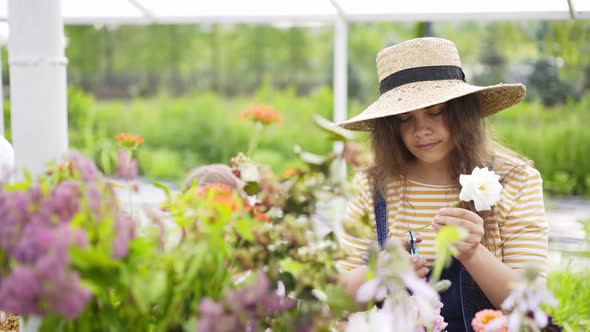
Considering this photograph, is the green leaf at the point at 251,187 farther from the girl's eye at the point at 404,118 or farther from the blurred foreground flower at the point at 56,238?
the girl's eye at the point at 404,118

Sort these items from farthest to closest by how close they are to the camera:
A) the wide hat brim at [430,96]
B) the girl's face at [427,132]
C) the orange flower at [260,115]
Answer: the orange flower at [260,115] < the girl's face at [427,132] < the wide hat brim at [430,96]

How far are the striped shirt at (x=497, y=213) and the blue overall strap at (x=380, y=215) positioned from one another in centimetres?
2

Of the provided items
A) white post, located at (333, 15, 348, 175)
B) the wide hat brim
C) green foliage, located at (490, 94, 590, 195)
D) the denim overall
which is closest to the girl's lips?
the wide hat brim

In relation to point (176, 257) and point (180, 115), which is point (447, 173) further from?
point (180, 115)

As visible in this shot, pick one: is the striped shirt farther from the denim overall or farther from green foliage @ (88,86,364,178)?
green foliage @ (88,86,364,178)

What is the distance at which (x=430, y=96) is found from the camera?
58.7 inches

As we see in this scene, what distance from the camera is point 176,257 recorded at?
0.70 m

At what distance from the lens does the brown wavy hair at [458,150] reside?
1.63m

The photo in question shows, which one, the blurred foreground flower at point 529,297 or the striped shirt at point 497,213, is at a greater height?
the blurred foreground flower at point 529,297

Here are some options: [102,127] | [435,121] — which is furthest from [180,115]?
[435,121]

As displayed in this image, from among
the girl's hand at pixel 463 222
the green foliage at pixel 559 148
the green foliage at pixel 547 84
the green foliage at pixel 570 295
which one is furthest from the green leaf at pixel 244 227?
the green foliage at pixel 547 84

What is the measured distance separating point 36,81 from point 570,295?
8.92 feet

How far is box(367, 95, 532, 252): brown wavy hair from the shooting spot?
163 cm

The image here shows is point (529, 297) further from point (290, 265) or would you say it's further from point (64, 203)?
point (64, 203)
